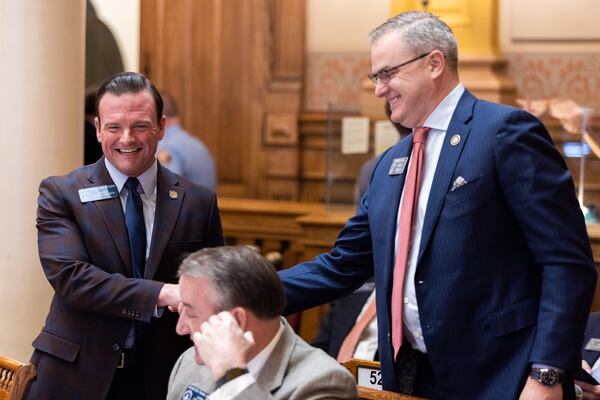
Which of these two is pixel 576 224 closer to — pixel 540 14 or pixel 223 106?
pixel 540 14

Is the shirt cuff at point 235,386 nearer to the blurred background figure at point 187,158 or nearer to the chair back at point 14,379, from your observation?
the chair back at point 14,379

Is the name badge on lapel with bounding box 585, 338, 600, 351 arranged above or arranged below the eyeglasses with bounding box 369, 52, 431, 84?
below

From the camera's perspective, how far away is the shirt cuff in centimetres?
204

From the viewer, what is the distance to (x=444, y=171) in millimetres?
2566

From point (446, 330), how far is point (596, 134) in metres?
2.67

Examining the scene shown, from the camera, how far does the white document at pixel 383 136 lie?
19.5 ft

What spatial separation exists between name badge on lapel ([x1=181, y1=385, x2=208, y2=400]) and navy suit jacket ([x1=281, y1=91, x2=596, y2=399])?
581 millimetres

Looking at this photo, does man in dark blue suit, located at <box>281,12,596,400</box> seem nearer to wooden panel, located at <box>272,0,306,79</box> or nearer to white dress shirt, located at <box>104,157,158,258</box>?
white dress shirt, located at <box>104,157,158,258</box>

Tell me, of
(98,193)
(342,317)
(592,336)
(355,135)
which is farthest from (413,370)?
(355,135)

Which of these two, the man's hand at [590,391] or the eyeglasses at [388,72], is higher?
the eyeglasses at [388,72]

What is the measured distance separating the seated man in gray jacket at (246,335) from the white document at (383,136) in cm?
377

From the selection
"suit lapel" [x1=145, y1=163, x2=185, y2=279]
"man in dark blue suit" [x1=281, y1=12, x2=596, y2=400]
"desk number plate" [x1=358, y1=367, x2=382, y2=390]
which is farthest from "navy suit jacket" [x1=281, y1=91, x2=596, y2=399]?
"suit lapel" [x1=145, y1=163, x2=185, y2=279]

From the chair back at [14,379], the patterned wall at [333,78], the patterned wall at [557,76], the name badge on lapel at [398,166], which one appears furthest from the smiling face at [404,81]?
the patterned wall at [333,78]

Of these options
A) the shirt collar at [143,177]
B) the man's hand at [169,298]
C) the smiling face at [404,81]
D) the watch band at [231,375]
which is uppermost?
the smiling face at [404,81]
